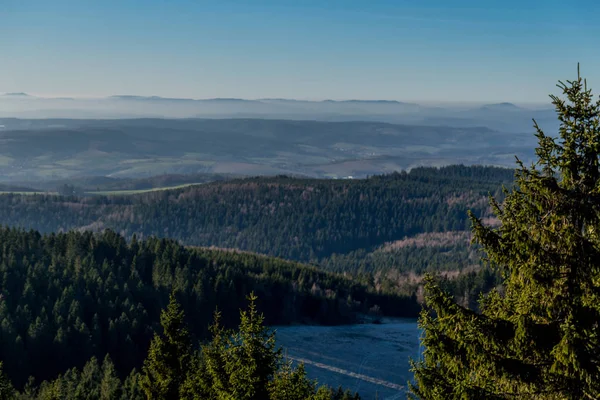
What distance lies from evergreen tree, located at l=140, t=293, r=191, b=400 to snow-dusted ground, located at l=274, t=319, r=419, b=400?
49.9 m

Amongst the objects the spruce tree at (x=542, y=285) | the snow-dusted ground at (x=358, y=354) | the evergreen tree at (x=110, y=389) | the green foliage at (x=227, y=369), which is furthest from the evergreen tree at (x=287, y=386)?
the snow-dusted ground at (x=358, y=354)

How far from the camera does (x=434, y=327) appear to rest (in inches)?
703

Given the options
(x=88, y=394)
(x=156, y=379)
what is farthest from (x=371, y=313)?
(x=156, y=379)

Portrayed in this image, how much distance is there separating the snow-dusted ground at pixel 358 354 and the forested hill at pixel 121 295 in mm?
10614

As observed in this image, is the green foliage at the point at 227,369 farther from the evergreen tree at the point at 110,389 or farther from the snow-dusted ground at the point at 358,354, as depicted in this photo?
the snow-dusted ground at the point at 358,354

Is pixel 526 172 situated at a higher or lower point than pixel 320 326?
higher

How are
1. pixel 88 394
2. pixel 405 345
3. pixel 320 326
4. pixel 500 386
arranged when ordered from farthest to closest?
pixel 320 326 < pixel 405 345 < pixel 88 394 < pixel 500 386

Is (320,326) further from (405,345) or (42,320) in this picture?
(42,320)

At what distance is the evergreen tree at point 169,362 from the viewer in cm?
3462

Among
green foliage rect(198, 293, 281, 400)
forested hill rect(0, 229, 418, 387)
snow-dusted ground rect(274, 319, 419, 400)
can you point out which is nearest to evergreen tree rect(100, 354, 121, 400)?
forested hill rect(0, 229, 418, 387)

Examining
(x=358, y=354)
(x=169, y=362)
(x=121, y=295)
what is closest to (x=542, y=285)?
(x=169, y=362)

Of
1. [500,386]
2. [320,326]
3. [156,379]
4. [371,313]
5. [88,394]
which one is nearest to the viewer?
[500,386]

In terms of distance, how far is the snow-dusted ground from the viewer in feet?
301

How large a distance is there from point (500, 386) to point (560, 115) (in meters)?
6.09
